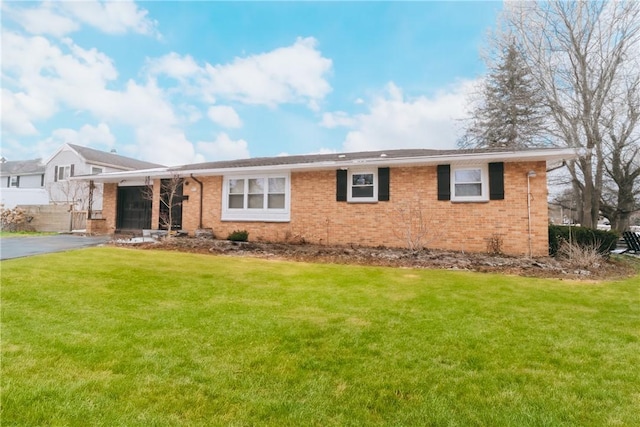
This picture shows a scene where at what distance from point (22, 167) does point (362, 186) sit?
129ft

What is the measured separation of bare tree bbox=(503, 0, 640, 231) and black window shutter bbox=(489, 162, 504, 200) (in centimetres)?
794

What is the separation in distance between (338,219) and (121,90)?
486 inches

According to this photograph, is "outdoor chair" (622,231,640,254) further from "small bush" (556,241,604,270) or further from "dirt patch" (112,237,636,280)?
"small bush" (556,241,604,270)

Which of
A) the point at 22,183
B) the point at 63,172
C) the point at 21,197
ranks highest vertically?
the point at 63,172

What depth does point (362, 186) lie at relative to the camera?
1167 cm

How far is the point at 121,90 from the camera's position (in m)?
15.4

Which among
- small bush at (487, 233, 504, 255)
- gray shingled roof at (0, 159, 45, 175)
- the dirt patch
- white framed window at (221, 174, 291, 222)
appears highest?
gray shingled roof at (0, 159, 45, 175)

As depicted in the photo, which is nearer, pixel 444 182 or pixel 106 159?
pixel 444 182

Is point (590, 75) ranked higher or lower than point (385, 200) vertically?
higher

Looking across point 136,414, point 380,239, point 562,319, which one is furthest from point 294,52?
point 136,414

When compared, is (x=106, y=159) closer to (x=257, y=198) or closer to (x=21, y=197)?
(x=21, y=197)

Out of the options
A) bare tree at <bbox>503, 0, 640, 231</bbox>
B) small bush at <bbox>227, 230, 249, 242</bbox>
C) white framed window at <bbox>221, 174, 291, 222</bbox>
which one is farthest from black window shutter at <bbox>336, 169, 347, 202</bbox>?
bare tree at <bbox>503, 0, 640, 231</bbox>

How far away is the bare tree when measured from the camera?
14469 millimetres

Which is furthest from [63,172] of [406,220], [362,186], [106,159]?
[406,220]
